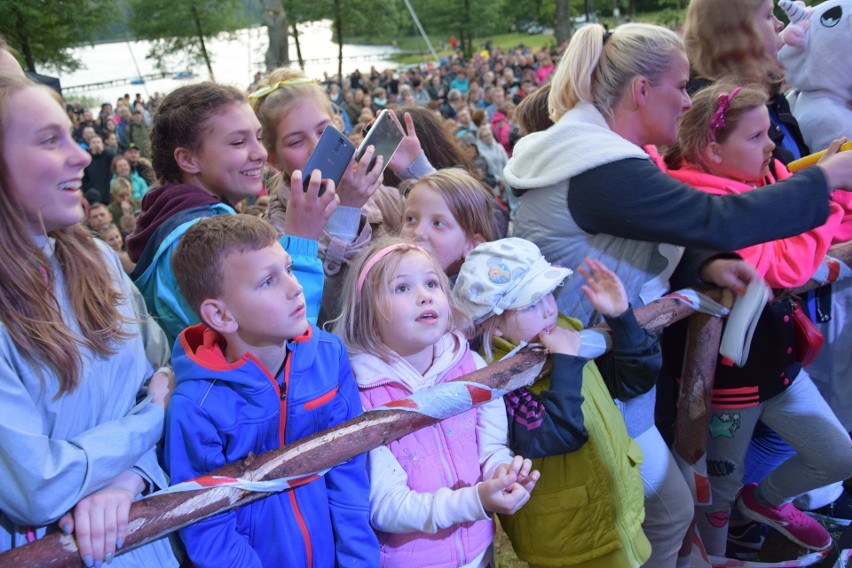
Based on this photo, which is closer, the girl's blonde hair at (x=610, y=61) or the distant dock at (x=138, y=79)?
the girl's blonde hair at (x=610, y=61)

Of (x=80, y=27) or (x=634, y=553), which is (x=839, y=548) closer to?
(x=634, y=553)

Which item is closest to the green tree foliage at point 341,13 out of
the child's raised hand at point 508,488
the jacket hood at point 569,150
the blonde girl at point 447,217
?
the blonde girl at point 447,217

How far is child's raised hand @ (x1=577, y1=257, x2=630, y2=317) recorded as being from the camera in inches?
81.0

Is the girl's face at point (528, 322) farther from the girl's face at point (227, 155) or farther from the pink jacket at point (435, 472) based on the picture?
the girl's face at point (227, 155)

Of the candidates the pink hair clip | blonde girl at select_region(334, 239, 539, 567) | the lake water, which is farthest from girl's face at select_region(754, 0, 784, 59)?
the lake water

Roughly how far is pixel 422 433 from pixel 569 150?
0.94 metres

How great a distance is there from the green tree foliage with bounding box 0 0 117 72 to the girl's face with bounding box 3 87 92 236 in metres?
24.5

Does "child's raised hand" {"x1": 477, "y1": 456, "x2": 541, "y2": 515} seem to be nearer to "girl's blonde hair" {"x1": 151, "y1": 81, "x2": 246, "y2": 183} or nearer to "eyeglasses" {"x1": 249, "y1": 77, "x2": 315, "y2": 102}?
"girl's blonde hair" {"x1": 151, "y1": 81, "x2": 246, "y2": 183}

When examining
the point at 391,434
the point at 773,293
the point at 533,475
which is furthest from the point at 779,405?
the point at 391,434

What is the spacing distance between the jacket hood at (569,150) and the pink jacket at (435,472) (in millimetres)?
717

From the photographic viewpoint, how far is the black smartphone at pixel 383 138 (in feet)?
7.60

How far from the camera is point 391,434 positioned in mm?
1674

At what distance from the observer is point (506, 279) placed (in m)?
2.05

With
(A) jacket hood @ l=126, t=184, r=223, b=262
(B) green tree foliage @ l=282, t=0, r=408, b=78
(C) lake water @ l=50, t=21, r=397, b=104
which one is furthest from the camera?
(C) lake water @ l=50, t=21, r=397, b=104
